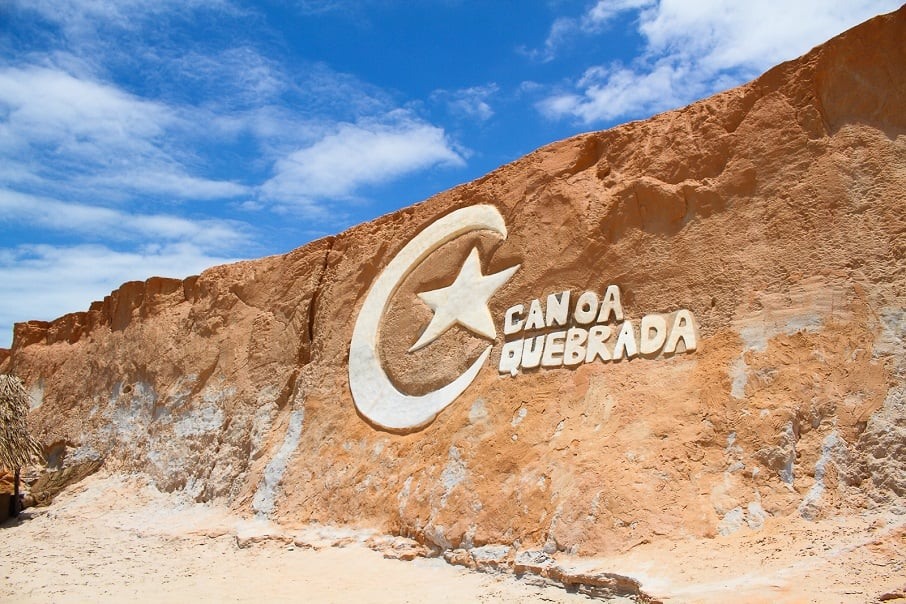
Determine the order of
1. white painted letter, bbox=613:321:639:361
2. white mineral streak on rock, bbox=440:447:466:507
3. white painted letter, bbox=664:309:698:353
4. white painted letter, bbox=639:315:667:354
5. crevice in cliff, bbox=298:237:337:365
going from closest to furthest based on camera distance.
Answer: white painted letter, bbox=664:309:698:353 → white painted letter, bbox=639:315:667:354 → white painted letter, bbox=613:321:639:361 → white mineral streak on rock, bbox=440:447:466:507 → crevice in cliff, bbox=298:237:337:365

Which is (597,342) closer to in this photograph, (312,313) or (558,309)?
(558,309)

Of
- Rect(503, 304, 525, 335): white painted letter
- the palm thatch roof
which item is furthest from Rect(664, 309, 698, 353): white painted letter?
the palm thatch roof

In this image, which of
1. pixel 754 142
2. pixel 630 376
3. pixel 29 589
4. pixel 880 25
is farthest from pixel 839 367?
pixel 29 589

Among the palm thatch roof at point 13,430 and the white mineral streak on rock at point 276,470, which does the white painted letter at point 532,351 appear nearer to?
the white mineral streak on rock at point 276,470

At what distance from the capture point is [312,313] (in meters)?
Answer: 12.0

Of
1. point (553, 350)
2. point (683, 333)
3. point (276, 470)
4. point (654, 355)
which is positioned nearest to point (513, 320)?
point (553, 350)

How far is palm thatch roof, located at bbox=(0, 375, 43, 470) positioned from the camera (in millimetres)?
12398

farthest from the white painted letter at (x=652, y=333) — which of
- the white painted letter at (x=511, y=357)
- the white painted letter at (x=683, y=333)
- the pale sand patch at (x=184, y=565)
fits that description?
the pale sand patch at (x=184, y=565)

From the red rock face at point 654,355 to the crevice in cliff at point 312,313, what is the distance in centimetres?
11

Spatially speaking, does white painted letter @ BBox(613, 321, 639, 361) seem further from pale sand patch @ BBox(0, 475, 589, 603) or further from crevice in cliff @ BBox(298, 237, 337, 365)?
crevice in cliff @ BBox(298, 237, 337, 365)

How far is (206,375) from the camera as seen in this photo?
13.1 metres

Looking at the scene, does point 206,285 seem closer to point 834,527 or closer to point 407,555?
point 407,555

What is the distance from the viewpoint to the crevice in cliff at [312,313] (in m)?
11.7

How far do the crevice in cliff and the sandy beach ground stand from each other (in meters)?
2.28
